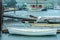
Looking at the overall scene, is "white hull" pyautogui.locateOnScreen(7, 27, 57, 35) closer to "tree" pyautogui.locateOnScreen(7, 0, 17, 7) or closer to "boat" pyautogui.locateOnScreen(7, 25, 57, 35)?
"boat" pyautogui.locateOnScreen(7, 25, 57, 35)

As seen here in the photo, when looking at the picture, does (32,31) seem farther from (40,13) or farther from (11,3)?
(11,3)

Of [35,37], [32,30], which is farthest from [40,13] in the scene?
[35,37]

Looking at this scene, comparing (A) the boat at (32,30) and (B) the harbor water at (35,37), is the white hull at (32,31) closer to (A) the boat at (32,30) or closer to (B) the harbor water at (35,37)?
(A) the boat at (32,30)

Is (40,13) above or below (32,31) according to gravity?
above

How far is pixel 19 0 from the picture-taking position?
131 inches

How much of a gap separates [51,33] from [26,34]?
0.46 metres

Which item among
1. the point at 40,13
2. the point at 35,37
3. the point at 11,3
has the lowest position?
the point at 35,37

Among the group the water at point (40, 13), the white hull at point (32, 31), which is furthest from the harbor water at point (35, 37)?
the white hull at point (32, 31)

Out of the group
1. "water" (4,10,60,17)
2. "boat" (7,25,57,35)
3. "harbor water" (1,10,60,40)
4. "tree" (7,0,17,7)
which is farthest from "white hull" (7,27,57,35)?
"tree" (7,0,17,7)

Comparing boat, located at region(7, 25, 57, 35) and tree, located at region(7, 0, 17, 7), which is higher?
tree, located at region(7, 0, 17, 7)

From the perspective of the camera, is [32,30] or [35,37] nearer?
[32,30]

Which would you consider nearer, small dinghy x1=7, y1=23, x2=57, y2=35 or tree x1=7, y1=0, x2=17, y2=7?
tree x1=7, y1=0, x2=17, y2=7

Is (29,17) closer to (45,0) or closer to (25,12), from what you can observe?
(25,12)

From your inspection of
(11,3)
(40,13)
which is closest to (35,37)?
(40,13)
